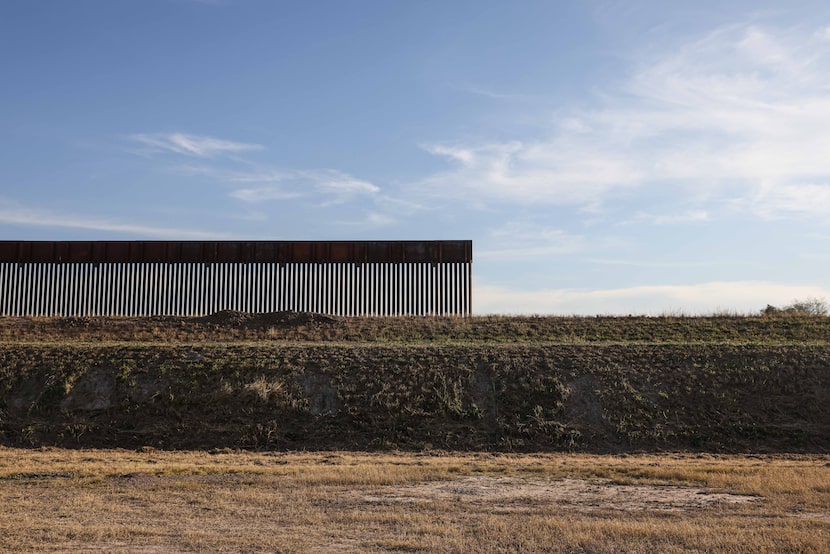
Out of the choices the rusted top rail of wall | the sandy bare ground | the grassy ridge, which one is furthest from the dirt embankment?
the rusted top rail of wall

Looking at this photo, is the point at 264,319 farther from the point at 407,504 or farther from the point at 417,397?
the point at 407,504

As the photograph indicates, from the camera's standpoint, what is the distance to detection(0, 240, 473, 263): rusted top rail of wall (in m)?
39.6

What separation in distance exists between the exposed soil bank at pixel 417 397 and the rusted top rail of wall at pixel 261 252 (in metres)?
11.1

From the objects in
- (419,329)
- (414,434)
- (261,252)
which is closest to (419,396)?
(414,434)

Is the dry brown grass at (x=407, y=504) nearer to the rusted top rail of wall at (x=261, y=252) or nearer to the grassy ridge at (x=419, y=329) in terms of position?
the grassy ridge at (x=419, y=329)

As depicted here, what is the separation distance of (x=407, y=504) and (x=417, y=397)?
36.4 feet

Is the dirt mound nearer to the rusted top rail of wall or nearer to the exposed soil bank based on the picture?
the rusted top rail of wall

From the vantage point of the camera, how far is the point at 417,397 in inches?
985

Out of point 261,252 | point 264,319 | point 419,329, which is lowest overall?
point 419,329

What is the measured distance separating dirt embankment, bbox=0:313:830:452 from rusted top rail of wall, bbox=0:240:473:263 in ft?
35.4

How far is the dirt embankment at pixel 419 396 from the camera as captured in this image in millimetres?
23156

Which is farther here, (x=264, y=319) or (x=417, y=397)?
(x=264, y=319)

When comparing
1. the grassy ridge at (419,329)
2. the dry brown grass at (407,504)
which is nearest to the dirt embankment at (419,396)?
the dry brown grass at (407,504)

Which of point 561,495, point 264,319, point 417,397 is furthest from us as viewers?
point 264,319
